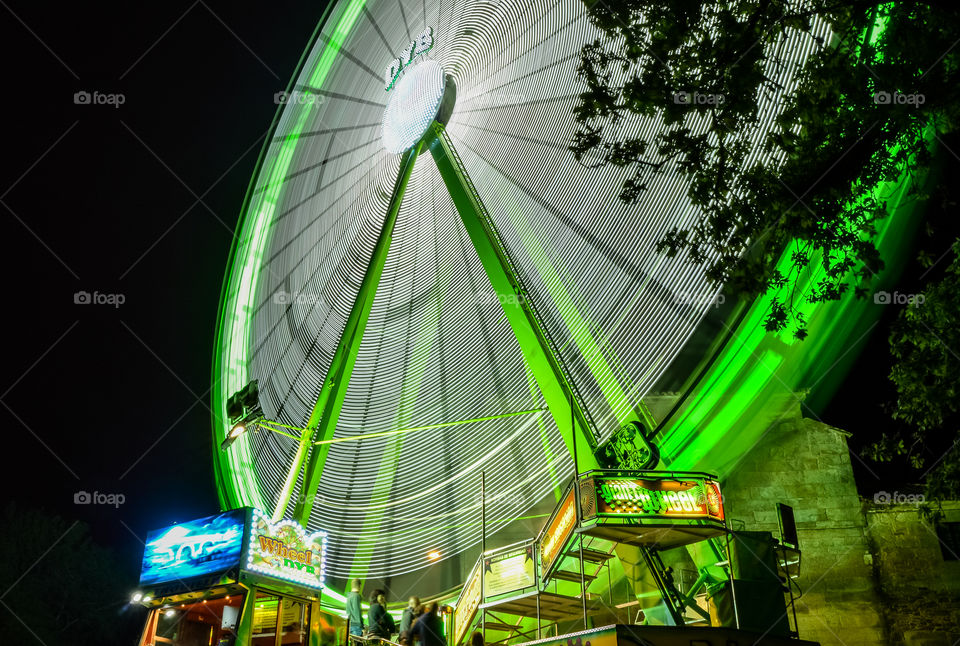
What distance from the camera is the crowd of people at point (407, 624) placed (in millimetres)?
8836

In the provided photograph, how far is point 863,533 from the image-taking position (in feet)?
45.6

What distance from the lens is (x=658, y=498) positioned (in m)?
8.75

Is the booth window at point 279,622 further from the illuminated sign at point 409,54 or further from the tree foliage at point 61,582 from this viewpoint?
the tree foliage at point 61,582

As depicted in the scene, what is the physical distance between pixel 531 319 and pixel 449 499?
6.36m

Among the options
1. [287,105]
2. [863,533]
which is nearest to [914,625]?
[863,533]

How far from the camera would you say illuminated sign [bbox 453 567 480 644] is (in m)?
13.3

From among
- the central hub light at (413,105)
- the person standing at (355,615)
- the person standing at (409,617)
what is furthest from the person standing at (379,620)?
the central hub light at (413,105)

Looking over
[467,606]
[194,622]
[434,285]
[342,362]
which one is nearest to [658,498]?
[467,606]

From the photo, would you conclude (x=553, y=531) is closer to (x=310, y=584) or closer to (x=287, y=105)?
(x=310, y=584)

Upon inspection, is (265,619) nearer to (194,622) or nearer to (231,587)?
(231,587)

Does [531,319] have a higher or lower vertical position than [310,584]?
higher

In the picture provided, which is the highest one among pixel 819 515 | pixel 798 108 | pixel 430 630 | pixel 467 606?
pixel 798 108

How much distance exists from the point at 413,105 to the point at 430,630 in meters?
12.6

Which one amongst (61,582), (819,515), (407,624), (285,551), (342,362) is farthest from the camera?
(61,582)
